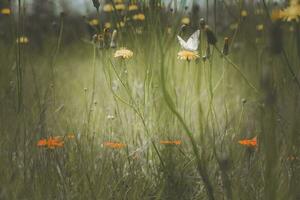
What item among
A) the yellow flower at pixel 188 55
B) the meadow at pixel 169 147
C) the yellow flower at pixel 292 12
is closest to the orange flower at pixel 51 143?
the meadow at pixel 169 147

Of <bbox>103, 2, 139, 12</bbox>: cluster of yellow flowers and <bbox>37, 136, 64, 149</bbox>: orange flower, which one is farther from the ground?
<bbox>103, 2, 139, 12</bbox>: cluster of yellow flowers

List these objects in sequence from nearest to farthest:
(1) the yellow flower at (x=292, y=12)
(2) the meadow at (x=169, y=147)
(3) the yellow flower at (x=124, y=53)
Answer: (2) the meadow at (x=169, y=147), (1) the yellow flower at (x=292, y=12), (3) the yellow flower at (x=124, y=53)

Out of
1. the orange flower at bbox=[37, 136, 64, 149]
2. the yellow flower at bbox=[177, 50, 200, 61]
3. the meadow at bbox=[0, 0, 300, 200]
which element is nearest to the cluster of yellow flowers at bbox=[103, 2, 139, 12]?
the meadow at bbox=[0, 0, 300, 200]

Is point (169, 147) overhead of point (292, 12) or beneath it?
beneath

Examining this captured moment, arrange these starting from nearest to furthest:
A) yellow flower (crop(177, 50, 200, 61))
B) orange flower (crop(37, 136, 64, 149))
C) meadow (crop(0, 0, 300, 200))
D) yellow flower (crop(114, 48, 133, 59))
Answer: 1. meadow (crop(0, 0, 300, 200))
2. orange flower (crop(37, 136, 64, 149))
3. yellow flower (crop(177, 50, 200, 61))
4. yellow flower (crop(114, 48, 133, 59))


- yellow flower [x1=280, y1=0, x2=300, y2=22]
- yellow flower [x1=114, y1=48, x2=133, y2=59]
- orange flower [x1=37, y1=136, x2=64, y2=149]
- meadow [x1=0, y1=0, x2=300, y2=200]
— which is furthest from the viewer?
yellow flower [x1=114, y1=48, x2=133, y2=59]

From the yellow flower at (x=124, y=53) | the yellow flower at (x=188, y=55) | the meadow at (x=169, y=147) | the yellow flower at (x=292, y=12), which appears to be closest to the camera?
the meadow at (x=169, y=147)

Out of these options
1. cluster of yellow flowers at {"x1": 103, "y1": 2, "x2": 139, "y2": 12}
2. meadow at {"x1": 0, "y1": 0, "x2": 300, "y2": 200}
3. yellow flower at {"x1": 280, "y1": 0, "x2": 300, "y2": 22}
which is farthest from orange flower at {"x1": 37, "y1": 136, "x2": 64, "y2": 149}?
yellow flower at {"x1": 280, "y1": 0, "x2": 300, "y2": 22}

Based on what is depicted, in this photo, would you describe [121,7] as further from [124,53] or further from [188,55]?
[188,55]

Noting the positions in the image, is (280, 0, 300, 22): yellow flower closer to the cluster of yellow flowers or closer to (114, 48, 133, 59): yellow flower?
the cluster of yellow flowers

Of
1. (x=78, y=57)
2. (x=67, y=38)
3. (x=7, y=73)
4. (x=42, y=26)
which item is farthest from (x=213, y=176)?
(x=67, y=38)

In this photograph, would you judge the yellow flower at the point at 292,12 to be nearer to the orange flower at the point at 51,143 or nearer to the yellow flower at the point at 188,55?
the yellow flower at the point at 188,55

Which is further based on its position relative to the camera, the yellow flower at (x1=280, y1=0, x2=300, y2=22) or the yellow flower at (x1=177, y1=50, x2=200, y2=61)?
the yellow flower at (x1=177, y1=50, x2=200, y2=61)

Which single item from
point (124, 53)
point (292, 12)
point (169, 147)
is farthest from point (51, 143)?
point (292, 12)
